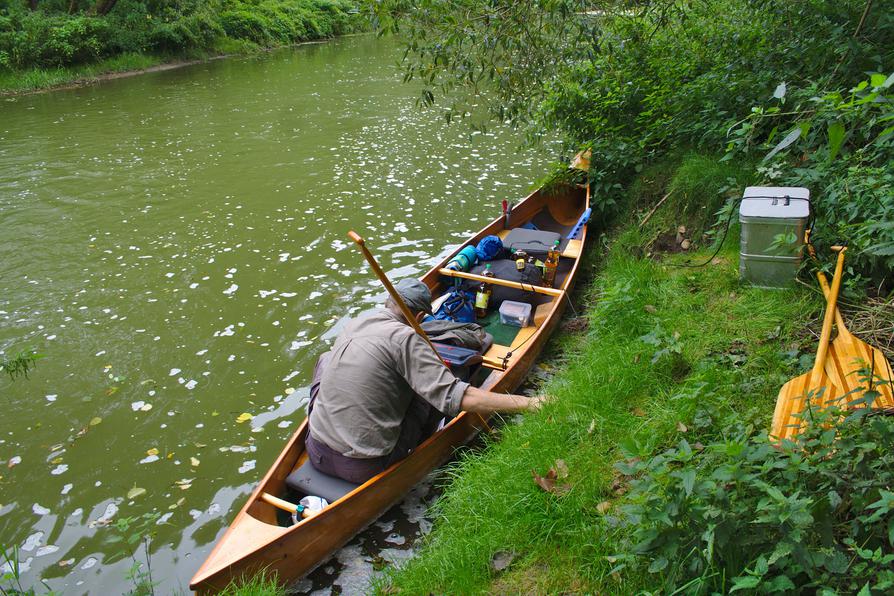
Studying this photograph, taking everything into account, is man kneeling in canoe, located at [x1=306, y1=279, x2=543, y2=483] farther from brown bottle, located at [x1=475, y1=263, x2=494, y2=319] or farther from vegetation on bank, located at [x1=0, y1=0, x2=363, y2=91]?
vegetation on bank, located at [x1=0, y1=0, x2=363, y2=91]

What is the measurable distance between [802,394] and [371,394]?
242 centimetres

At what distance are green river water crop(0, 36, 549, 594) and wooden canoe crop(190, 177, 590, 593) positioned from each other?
1.97 ft

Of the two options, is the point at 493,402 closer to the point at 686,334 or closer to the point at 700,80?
the point at 686,334

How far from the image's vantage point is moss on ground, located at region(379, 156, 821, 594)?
297cm

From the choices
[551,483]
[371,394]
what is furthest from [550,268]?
[551,483]

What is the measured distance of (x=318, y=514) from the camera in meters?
3.52

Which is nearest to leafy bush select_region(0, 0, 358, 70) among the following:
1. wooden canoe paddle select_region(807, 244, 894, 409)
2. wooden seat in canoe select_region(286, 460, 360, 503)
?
wooden seat in canoe select_region(286, 460, 360, 503)

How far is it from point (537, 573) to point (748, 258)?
3014mm

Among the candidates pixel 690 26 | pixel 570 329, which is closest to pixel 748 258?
pixel 570 329

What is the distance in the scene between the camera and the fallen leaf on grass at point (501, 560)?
303cm

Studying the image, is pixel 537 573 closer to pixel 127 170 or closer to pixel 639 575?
pixel 639 575

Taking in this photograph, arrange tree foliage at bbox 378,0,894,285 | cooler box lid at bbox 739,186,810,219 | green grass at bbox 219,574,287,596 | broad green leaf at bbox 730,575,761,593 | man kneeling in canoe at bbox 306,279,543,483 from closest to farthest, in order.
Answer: broad green leaf at bbox 730,575,761,593 < green grass at bbox 219,574,287,596 < man kneeling in canoe at bbox 306,279,543,483 < tree foliage at bbox 378,0,894,285 < cooler box lid at bbox 739,186,810,219

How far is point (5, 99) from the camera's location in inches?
693

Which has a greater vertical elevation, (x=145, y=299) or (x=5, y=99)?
(x=5, y=99)
